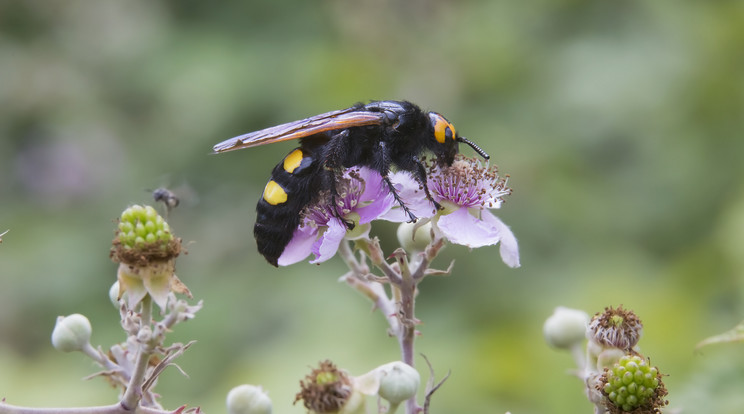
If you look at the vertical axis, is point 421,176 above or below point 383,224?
below

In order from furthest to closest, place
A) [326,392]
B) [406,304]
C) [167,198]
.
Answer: [167,198] < [406,304] < [326,392]

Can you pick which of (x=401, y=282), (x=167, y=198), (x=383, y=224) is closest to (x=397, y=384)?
(x=401, y=282)

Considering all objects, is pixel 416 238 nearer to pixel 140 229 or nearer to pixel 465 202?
pixel 465 202

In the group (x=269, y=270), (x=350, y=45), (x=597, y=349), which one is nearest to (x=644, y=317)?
(x=597, y=349)

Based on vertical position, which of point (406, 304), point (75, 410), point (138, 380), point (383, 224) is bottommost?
point (75, 410)

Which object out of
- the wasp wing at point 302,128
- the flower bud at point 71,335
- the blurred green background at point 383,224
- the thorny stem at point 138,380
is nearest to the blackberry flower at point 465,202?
the wasp wing at point 302,128

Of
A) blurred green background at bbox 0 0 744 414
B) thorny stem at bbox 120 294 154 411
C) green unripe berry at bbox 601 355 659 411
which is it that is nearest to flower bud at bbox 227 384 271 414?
thorny stem at bbox 120 294 154 411
